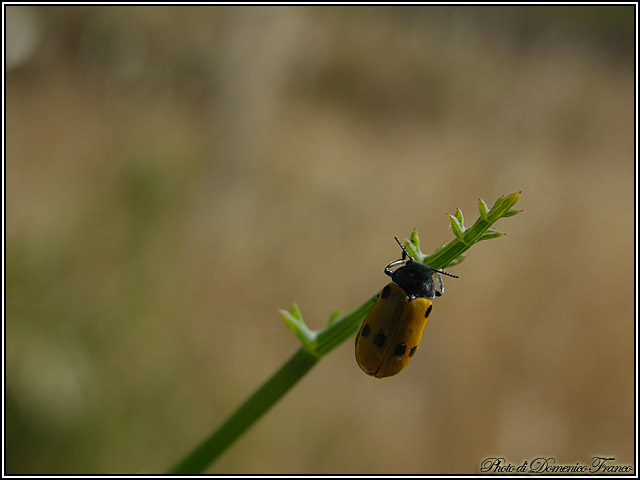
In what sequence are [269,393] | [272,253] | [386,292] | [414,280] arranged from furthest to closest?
[272,253] → [414,280] → [386,292] → [269,393]

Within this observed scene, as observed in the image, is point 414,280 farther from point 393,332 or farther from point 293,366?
point 293,366

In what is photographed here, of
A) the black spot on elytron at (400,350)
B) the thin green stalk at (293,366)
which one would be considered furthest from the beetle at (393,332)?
the thin green stalk at (293,366)

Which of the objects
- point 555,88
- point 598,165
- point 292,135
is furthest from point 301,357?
point 555,88

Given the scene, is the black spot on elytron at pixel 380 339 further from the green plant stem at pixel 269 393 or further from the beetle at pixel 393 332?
the green plant stem at pixel 269 393

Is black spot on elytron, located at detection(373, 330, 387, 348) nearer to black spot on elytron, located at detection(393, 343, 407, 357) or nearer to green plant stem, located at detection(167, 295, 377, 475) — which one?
black spot on elytron, located at detection(393, 343, 407, 357)

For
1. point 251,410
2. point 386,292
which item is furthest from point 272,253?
point 251,410

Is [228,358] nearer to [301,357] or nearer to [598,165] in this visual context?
[301,357]
